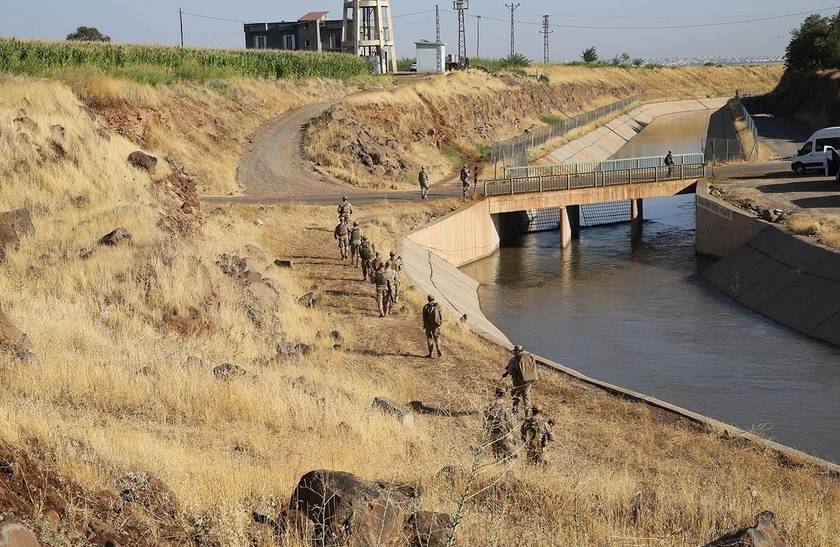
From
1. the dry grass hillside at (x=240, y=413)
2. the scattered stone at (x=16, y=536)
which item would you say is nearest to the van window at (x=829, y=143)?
the dry grass hillside at (x=240, y=413)

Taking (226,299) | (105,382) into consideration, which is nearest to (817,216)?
(226,299)

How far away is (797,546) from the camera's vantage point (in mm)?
10289

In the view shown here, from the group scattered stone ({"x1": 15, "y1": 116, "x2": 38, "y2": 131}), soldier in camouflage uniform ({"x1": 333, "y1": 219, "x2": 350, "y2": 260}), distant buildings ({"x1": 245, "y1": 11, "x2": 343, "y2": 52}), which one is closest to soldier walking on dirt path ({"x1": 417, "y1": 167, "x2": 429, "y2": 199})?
soldier in camouflage uniform ({"x1": 333, "y1": 219, "x2": 350, "y2": 260})

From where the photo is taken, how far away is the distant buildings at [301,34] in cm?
10802

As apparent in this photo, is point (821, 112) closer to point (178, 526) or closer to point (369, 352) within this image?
point (369, 352)

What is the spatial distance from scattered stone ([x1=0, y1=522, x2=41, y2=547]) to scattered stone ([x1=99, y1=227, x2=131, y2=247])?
15611 mm

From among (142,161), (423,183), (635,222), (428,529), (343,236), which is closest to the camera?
(428,529)

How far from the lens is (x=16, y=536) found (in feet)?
22.8

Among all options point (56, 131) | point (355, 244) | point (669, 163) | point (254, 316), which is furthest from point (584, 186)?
point (254, 316)

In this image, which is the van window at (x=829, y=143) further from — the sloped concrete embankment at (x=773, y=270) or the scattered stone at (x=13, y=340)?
the scattered stone at (x=13, y=340)

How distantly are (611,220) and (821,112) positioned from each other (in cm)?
3918

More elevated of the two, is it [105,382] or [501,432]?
[105,382]

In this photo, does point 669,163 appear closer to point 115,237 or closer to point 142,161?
point 142,161

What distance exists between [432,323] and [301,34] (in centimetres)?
9318
